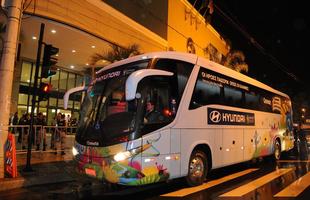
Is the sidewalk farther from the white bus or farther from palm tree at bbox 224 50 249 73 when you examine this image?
palm tree at bbox 224 50 249 73

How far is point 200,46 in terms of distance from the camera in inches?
1395

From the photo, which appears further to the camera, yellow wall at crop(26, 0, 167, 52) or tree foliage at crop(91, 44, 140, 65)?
tree foliage at crop(91, 44, 140, 65)

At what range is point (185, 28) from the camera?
3155cm

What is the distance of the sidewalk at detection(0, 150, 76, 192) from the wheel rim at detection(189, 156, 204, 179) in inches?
147

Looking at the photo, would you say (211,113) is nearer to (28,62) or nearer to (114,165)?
(114,165)

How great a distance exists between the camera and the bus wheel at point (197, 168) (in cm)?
891

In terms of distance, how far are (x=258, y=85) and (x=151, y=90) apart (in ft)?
24.4

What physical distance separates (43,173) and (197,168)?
15.7 feet

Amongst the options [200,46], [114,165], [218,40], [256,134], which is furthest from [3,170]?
[218,40]

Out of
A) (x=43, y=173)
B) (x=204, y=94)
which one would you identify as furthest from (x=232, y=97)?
(x=43, y=173)

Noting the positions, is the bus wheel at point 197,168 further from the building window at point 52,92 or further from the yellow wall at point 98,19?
the building window at point 52,92

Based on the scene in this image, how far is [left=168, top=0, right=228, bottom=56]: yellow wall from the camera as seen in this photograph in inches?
1138

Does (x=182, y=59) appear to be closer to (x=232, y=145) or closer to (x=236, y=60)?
(x=232, y=145)

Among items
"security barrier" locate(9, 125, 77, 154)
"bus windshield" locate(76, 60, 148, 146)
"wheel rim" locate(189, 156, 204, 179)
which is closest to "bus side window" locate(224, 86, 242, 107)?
"wheel rim" locate(189, 156, 204, 179)
